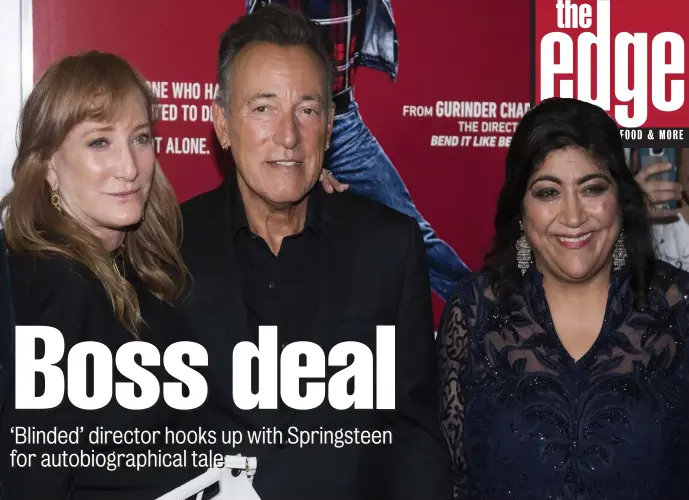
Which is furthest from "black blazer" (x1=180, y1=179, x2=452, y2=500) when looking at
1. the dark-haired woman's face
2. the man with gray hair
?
the dark-haired woman's face

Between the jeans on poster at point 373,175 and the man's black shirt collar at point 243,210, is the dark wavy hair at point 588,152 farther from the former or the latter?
the jeans on poster at point 373,175

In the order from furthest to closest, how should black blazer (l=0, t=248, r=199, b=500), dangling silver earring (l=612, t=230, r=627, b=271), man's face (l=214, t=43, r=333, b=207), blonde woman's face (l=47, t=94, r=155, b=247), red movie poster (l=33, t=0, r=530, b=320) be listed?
red movie poster (l=33, t=0, r=530, b=320), dangling silver earring (l=612, t=230, r=627, b=271), man's face (l=214, t=43, r=333, b=207), blonde woman's face (l=47, t=94, r=155, b=247), black blazer (l=0, t=248, r=199, b=500)

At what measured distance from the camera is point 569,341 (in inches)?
A: 101

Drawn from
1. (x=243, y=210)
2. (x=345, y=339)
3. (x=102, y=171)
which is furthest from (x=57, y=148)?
(x=345, y=339)

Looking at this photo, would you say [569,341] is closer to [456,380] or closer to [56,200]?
[456,380]

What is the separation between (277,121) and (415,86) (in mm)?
999

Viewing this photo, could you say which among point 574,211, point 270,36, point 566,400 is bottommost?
point 566,400

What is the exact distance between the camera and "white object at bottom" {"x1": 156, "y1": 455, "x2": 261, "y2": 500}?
2467 millimetres

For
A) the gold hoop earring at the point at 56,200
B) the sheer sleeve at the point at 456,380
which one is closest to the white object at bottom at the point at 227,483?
the sheer sleeve at the point at 456,380

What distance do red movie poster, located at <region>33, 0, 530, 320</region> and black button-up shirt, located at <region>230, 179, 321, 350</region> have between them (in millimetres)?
751

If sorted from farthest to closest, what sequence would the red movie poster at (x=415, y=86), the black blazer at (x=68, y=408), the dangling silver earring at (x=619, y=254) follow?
the red movie poster at (x=415, y=86) < the dangling silver earring at (x=619, y=254) < the black blazer at (x=68, y=408)

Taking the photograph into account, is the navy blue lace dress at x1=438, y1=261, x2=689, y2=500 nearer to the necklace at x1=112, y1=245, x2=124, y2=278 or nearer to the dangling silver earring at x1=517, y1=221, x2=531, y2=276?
the dangling silver earring at x1=517, y1=221, x2=531, y2=276

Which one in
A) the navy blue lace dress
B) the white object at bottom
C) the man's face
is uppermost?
the man's face

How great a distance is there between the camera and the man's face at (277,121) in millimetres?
2500
